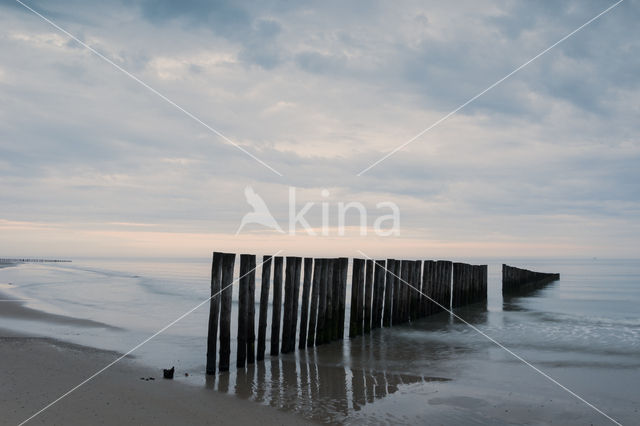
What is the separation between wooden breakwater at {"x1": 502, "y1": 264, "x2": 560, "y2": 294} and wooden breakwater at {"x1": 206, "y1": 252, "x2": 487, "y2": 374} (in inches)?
367

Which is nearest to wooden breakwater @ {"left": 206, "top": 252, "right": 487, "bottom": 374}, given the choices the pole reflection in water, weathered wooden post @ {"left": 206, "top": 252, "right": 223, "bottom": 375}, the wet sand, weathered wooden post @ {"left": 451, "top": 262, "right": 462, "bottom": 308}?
weathered wooden post @ {"left": 206, "top": 252, "right": 223, "bottom": 375}

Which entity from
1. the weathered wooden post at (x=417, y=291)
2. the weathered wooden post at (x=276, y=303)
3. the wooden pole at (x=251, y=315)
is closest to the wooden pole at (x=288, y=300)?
the weathered wooden post at (x=276, y=303)

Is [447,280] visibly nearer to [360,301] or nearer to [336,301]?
[360,301]

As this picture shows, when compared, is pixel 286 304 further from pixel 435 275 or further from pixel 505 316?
pixel 505 316

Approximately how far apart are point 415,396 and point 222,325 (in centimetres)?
303

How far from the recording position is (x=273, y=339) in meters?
9.04

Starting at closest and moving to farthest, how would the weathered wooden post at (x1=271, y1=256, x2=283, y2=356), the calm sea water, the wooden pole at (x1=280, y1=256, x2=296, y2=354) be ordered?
1. the calm sea water
2. the weathered wooden post at (x1=271, y1=256, x2=283, y2=356)
3. the wooden pole at (x1=280, y1=256, x2=296, y2=354)

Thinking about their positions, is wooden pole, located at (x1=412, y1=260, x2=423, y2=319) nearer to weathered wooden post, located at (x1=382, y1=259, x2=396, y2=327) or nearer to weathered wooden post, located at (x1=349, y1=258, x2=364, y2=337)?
weathered wooden post, located at (x1=382, y1=259, x2=396, y2=327)

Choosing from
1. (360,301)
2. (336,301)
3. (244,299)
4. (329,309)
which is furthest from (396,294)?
(244,299)

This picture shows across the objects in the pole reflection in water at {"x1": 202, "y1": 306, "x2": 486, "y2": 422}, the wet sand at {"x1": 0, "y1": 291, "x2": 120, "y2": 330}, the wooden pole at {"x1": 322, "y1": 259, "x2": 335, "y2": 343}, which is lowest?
the wet sand at {"x1": 0, "y1": 291, "x2": 120, "y2": 330}

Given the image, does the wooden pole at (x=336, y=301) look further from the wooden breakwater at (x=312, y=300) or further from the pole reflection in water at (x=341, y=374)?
the pole reflection in water at (x=341, y=374)

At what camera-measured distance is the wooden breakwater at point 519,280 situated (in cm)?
2494

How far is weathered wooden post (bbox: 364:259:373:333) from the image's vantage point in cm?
1188

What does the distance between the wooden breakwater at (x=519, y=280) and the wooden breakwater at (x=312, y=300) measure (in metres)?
9.31
